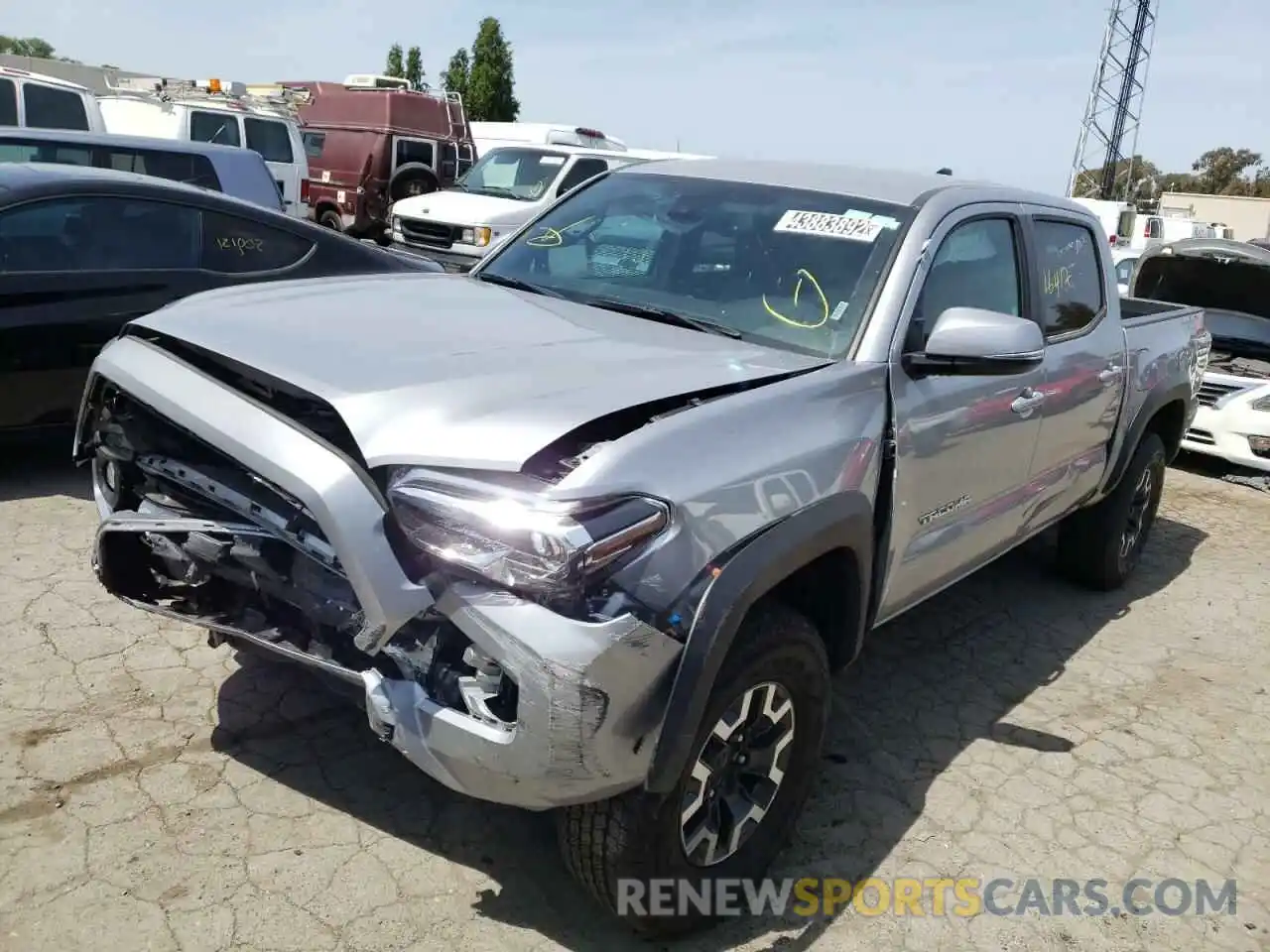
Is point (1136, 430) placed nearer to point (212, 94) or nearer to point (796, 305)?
point (796, 305)

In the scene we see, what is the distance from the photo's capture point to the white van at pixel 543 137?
16.2 m

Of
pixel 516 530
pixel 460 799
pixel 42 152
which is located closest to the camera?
pixel 516 530

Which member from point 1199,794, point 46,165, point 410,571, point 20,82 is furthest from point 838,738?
point 20,82

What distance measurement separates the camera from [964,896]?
9.85 feet

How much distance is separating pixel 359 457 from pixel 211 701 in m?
1.53

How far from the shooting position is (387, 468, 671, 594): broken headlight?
213 cm

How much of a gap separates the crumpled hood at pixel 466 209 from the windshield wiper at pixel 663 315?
30.7 ft

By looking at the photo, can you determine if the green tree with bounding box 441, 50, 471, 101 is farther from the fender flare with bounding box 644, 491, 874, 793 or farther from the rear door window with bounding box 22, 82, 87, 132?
the fender flare with bounding box 644, 491, 874, 793

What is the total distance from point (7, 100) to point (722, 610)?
1304 cm

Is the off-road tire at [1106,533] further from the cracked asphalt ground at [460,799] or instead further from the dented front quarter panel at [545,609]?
the dented front quarter panel at [545,609]

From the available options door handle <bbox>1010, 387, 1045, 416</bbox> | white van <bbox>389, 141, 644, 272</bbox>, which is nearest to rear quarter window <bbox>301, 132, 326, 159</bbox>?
white van <bbox>389, 141, 644, 272</bbox>

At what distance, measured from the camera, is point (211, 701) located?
346 cm

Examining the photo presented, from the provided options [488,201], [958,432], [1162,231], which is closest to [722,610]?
[958,432]

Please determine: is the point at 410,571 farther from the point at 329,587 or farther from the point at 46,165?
the point at 46,165
